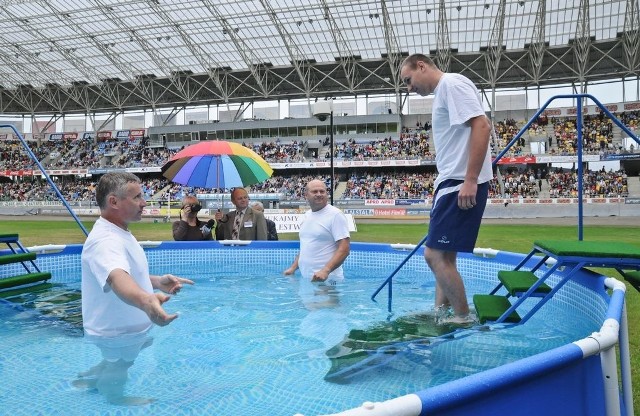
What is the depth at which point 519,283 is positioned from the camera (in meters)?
3.49

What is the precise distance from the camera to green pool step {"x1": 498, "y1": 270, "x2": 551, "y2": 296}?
3307mm

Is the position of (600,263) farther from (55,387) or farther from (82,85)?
(82,85)

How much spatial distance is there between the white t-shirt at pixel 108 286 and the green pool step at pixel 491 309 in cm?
211

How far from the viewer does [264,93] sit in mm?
44156

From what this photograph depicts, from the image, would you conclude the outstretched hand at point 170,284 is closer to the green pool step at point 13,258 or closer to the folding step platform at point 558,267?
the folding step platform at point 558,267

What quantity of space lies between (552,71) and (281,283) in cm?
4165

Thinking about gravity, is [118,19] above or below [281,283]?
above

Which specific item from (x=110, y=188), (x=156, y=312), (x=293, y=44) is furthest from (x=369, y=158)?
(x=156, y=312)

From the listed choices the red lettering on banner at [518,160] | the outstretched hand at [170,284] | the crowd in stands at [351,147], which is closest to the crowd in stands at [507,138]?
the crowd in stands at [351,147]

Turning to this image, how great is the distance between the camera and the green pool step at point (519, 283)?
3.31m

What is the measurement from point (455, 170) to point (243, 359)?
190 cm

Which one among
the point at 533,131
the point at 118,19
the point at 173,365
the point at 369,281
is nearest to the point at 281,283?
the point at 369,281

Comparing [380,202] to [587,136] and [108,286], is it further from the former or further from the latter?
[108,286]

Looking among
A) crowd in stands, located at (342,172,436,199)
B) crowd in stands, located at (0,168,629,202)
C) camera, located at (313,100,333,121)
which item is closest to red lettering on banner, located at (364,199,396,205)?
crowd in stands, located at (0,168,629,202)
